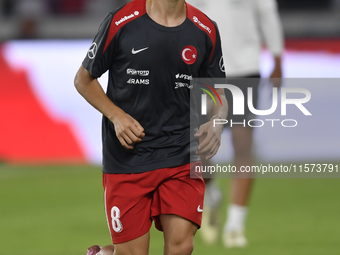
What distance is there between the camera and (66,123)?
8500 millimetres

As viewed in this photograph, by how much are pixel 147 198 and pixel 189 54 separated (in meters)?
0.79

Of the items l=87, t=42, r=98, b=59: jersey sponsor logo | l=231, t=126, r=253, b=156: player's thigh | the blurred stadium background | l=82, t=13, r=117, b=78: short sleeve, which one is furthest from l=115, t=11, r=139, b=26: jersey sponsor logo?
the blurred stadium background

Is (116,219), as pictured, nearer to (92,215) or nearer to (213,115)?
(213,115)

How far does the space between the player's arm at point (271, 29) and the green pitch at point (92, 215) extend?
135cm

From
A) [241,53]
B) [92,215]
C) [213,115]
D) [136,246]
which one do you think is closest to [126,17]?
[213,115]

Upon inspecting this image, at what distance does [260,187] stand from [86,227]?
2.71m

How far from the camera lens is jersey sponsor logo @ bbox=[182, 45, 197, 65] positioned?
9.94 feet

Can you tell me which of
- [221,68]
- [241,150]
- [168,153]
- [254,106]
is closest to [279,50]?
[254,106]

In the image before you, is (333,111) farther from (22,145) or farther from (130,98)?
(130,98)

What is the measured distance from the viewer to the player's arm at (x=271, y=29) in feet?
15.4

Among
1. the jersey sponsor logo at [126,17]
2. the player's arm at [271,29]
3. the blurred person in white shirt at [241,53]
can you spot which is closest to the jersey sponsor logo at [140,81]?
the jersey sponsor logo at [126,17]

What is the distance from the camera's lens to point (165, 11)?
3.04 metres

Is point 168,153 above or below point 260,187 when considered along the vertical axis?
above

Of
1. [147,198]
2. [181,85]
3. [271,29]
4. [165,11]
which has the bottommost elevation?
[147,198]
